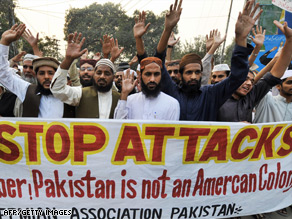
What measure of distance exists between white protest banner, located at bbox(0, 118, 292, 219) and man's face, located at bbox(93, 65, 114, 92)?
0.79 metres

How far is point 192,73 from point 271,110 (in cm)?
134

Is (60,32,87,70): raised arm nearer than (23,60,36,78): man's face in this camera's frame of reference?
Yes

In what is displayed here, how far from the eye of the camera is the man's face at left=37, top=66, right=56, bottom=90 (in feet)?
9.45

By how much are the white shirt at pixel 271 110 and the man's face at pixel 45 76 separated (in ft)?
9.27

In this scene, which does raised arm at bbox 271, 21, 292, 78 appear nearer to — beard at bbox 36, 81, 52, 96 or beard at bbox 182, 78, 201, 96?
beard at bbox 182, 78, 201, 96

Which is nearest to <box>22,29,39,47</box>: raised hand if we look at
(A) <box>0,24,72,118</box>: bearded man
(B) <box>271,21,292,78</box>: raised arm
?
(A) <box>0,24,72,118</box>: bearded man

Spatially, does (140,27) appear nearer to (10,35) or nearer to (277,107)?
(10,35)

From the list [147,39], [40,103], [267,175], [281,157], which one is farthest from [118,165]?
[147,39]

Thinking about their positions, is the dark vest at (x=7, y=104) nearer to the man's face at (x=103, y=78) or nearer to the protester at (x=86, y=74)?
the man's face at (x=103, y=78)

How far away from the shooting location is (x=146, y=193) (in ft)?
7.95

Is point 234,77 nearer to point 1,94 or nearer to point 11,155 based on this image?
point 11,155

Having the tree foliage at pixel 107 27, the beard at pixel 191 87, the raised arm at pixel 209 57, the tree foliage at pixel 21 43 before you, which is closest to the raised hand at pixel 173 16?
the beard at pixel 191 87

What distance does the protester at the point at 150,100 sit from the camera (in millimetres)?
2746

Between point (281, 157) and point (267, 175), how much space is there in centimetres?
28
